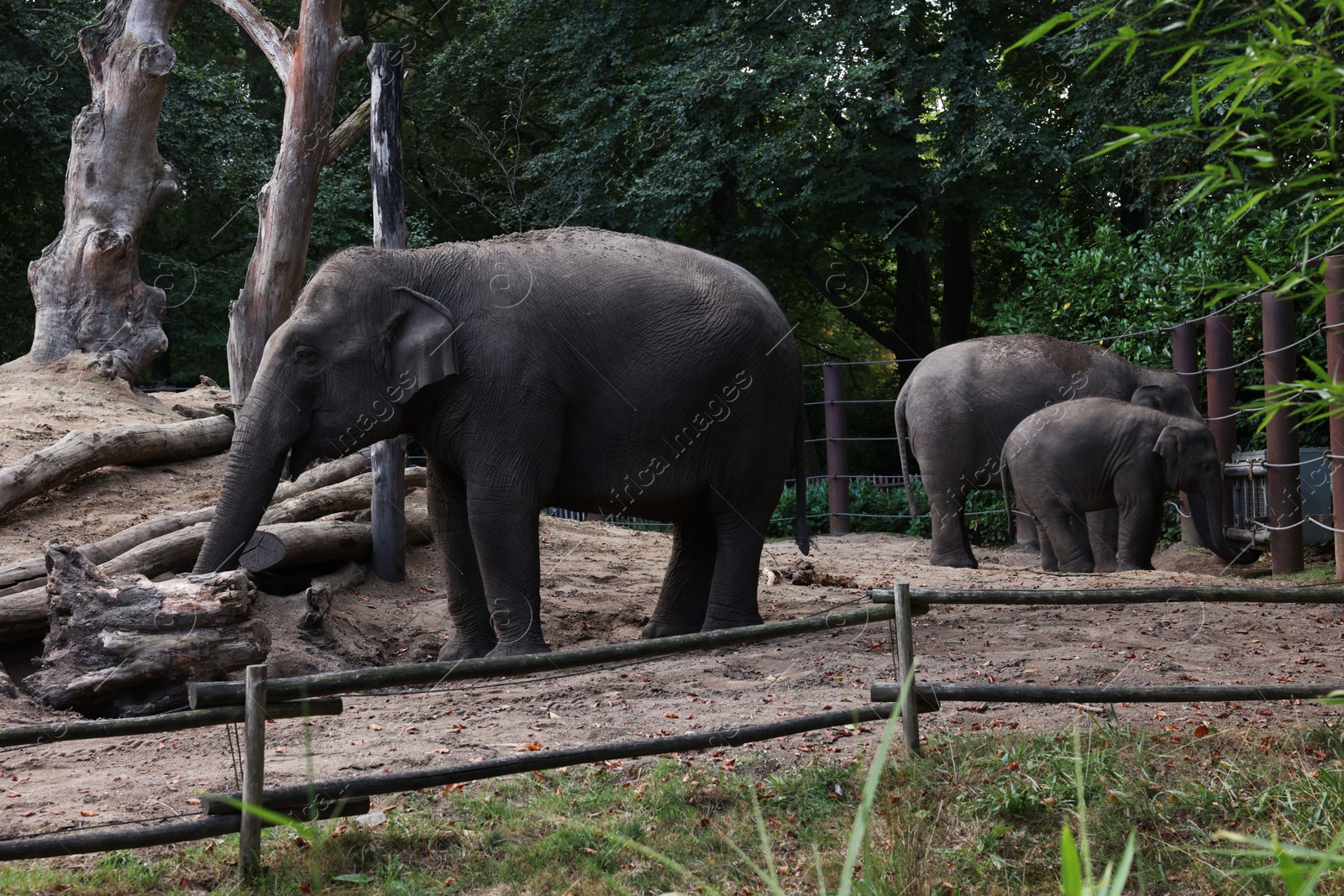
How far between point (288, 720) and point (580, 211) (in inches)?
472

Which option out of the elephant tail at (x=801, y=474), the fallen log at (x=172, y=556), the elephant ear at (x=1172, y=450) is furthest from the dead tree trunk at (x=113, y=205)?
the elephant ear at (x=1172, y=450)

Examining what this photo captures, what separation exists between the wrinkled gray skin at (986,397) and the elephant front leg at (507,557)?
5841 millimetres

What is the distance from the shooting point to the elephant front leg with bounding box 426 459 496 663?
689cm

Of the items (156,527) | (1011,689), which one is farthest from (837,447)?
(1011,689)

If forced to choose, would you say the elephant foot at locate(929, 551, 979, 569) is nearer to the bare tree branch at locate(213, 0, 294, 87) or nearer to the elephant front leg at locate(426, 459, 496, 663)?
the elephant front leg at locate(426, 459, 496, 663)

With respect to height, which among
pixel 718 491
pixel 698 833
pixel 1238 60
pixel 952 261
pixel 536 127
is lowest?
pixel 698 833

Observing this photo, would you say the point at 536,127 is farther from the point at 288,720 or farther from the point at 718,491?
the point at 288,720

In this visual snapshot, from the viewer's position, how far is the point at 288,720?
209 inches

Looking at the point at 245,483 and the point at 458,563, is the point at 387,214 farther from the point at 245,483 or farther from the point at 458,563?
the point at 458,563

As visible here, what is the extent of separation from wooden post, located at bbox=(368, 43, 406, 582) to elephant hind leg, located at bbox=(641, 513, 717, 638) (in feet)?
6.03

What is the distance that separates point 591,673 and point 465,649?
101 centimetres

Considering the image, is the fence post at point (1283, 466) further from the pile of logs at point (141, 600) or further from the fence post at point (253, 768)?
the fence post at point (253, 768)

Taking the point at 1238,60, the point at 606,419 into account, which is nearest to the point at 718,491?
the point at 606,419

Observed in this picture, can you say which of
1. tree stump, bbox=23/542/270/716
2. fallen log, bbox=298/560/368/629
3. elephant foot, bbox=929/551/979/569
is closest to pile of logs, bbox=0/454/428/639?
fallen log, bbox=298/560/368/629
